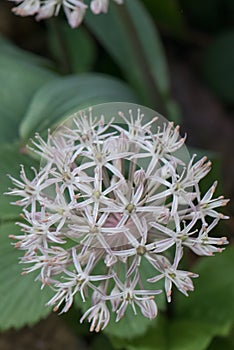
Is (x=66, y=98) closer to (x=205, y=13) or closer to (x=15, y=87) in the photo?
(x=15, y=87)

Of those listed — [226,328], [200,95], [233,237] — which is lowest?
[226,328]

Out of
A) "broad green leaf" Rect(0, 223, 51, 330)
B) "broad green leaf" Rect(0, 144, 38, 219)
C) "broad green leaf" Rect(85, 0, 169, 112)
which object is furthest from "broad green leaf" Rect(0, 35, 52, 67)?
"broad green leaf" Rect(0, 223, 51, 330)

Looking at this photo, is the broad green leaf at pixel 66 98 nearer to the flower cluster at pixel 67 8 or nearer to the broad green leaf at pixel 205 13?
the flower cluster at pixel 67 8

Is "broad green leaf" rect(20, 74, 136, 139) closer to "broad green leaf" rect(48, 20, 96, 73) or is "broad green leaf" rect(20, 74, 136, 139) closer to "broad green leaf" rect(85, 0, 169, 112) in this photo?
"broad green leaf" rect(85, 0, 169, 112)

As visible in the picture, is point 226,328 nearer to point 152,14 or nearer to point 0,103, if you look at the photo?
point 0,103

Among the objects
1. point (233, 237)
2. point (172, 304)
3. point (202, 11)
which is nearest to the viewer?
point (172, 304)

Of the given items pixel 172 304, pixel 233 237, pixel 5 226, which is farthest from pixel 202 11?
pixel 5 226
